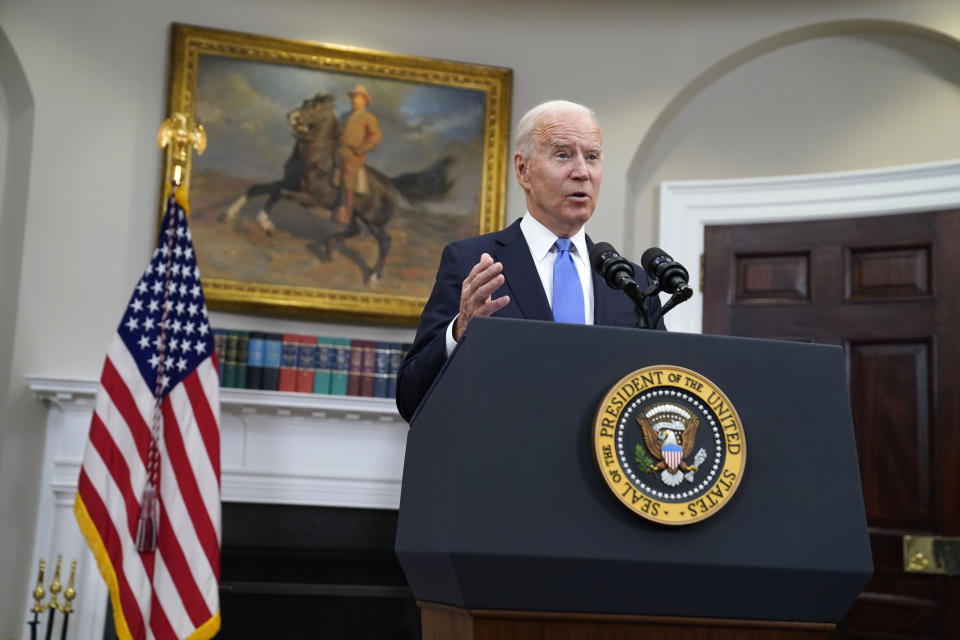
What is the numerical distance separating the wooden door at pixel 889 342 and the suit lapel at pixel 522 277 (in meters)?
2.95

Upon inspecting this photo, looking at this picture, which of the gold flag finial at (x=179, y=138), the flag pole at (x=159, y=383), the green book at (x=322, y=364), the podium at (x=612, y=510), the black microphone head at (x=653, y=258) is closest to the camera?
the podium at (x=612, y=510)

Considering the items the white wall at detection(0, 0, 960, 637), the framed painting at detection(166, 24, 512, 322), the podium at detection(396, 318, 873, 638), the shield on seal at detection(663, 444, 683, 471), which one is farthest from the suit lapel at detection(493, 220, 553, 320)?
the white wall at detection(0, 0, 960, 637)

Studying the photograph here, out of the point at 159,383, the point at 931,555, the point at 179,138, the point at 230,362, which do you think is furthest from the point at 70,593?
the point at 931,555

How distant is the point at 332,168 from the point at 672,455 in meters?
3.73

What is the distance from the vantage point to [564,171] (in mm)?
2096

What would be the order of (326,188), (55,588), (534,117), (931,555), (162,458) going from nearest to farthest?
1. (534,117)
2. (55,588)
3. (162,458)
4. (931,555)
5. (326,188)

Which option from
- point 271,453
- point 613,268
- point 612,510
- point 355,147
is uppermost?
point 355,147

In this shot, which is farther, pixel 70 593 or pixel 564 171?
pixel 70 593

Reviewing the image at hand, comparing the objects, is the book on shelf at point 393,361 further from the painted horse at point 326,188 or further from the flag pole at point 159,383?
the flag pole at point 159,383

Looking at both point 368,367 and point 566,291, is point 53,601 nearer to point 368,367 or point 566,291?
point 368,367

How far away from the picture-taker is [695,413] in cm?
135

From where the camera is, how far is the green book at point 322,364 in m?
4.62

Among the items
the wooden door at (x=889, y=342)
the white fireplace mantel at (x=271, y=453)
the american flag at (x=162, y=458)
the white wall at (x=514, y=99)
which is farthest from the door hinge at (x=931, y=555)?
the american flag at (x=162, y=458)

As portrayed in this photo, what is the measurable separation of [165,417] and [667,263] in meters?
2.87
